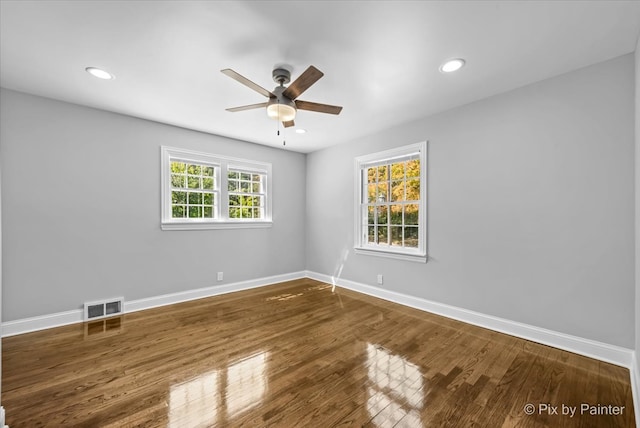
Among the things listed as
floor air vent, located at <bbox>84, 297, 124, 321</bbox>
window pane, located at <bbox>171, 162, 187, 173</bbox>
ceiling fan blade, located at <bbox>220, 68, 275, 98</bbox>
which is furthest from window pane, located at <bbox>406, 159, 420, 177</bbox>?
floor air vent, located at <bbox>84, 297, 124, 321</bbox>

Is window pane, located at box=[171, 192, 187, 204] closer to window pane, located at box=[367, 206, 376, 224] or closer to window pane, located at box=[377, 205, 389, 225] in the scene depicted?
window pane, located at box=[367, 206, 376, 224]

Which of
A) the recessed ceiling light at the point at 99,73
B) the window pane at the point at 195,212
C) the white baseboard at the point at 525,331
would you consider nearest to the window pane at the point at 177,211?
the window pane at the point at 195,212

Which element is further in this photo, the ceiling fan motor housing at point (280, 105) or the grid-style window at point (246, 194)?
the grid-style window at point (246, 194)

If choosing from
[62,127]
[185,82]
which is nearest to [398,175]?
[185,82]

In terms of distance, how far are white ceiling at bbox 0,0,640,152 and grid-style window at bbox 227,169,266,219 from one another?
1.69 m

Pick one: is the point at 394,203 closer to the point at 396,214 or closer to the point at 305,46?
the point at 396,214

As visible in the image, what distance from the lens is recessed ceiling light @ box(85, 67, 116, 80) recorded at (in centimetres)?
255

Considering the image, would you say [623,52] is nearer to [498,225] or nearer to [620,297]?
[498,225]

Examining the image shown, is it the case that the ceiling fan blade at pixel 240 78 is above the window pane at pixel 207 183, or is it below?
above

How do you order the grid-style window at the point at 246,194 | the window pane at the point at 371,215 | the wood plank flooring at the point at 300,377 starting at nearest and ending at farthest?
the wood plank flooring at the point at 300,377 < the window pane at the point at 371,215 < the grid-style window at the point at 246,194

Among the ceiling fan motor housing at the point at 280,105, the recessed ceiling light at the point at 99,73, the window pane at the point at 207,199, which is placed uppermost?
the recessed ceiling light at the point at 99,73

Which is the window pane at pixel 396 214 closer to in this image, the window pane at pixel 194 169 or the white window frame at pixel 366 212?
the white window frame at pixel 366 212

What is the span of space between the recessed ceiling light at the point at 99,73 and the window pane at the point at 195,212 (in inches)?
79.1

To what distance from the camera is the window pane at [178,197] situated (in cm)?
412
